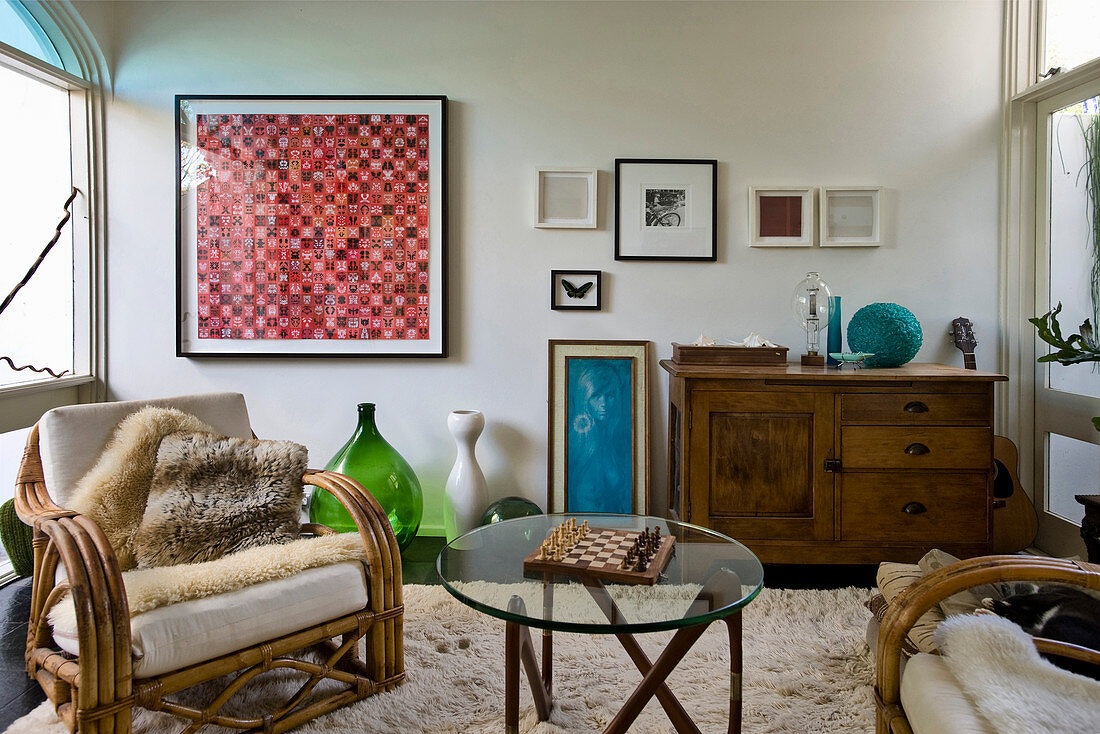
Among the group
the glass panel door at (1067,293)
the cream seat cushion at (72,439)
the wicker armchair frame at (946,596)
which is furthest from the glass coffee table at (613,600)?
the glass panel door at (1067,293)

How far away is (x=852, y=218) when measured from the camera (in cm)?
347

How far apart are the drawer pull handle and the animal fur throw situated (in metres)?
2.25

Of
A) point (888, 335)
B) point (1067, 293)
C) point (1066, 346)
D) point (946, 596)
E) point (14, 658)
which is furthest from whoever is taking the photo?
point (1067, 293)

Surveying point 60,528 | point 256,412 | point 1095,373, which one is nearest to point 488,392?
point 256,412

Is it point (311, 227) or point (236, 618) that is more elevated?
point (311, 227)

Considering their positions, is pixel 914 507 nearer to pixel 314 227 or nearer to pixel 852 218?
Result: pixel 852 218

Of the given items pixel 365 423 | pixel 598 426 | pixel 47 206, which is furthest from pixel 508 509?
pixel 47 206

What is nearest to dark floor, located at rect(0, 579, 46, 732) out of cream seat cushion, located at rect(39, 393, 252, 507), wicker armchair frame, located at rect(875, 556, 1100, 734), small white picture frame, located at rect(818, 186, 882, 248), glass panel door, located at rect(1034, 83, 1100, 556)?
cream seat cushion, located at rect(39, 393, 252, 507)

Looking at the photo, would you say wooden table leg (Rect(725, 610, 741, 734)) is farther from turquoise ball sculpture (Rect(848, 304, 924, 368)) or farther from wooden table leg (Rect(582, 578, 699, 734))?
turquoise ball sculpture (Rect(848, 304, 924, 368))

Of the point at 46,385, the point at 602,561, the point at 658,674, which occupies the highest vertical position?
the point at 46,385

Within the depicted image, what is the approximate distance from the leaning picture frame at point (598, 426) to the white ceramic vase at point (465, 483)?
0.38 meters

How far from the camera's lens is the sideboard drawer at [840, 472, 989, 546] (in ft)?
9.53

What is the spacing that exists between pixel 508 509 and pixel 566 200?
157 cm

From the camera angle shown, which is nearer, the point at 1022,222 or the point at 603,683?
the point at 603,683
